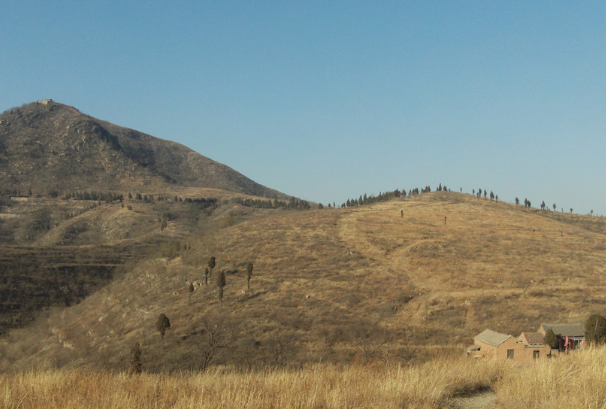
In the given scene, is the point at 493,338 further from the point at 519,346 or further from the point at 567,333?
the point at 567,333

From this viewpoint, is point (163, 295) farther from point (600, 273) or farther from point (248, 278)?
point (600, 273)

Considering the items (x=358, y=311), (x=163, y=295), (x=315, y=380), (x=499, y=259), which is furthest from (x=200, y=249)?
(x=315, y=380)

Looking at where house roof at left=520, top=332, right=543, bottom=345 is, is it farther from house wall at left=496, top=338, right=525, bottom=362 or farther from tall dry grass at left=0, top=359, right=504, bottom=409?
tall dry grass at left=0, top=359, right=504, bottom=409

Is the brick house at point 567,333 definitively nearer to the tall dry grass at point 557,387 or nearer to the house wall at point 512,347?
the house wall at point 512,347

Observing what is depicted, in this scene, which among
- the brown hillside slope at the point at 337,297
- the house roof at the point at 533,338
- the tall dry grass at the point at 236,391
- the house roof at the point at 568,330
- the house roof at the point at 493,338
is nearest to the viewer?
the tall dry grass at the point at 236,391

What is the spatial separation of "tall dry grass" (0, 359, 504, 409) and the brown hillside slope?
3643 cm

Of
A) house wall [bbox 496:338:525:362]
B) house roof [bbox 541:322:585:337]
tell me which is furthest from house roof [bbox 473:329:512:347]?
house roof [bbox 541:322:585:337]

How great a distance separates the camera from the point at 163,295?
263ft

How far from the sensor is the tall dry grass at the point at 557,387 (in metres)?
5.71

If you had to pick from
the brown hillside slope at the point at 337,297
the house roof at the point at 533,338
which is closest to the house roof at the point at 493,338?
the house roof at the point at 533,338

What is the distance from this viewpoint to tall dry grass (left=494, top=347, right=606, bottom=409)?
5.71 m

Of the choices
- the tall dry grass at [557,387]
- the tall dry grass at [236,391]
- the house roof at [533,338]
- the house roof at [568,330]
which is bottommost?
the house roof at [533,338]

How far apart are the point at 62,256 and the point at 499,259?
99.7 m

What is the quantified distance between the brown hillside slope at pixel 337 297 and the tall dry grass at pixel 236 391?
36430 millimetres
